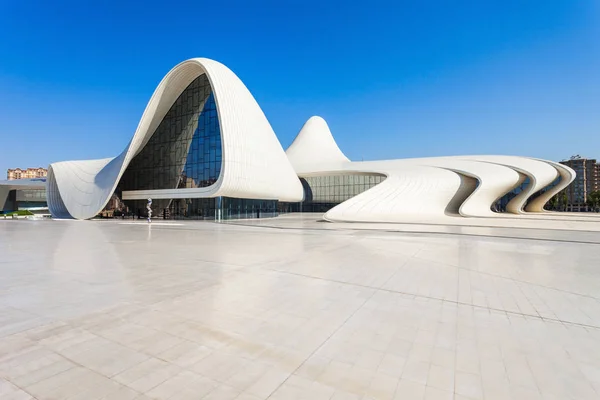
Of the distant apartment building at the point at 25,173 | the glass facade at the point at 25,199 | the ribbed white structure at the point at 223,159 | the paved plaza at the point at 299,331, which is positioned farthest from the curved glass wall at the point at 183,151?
the distant apartment building at the point at 25,173

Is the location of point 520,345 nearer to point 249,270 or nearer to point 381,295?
point 381,295

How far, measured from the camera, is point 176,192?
32.1 meters

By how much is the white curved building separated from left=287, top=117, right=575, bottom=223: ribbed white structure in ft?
0.34

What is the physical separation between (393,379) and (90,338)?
11.7ft

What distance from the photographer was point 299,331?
4.22m

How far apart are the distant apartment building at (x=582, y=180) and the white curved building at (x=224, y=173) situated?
6842 cm

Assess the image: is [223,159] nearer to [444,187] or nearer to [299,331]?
[444,187]

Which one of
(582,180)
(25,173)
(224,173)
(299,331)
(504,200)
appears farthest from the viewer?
(25,173)

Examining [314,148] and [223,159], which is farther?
[314,148]

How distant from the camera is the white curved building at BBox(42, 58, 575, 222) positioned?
28.5 m

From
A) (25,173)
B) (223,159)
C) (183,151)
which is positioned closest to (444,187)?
(223,159)

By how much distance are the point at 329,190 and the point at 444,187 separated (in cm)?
2077

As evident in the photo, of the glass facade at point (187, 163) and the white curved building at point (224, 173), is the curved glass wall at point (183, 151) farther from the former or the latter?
the white curved building at point (224, 173)

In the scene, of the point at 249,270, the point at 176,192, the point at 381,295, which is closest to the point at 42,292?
the point at 249,270
